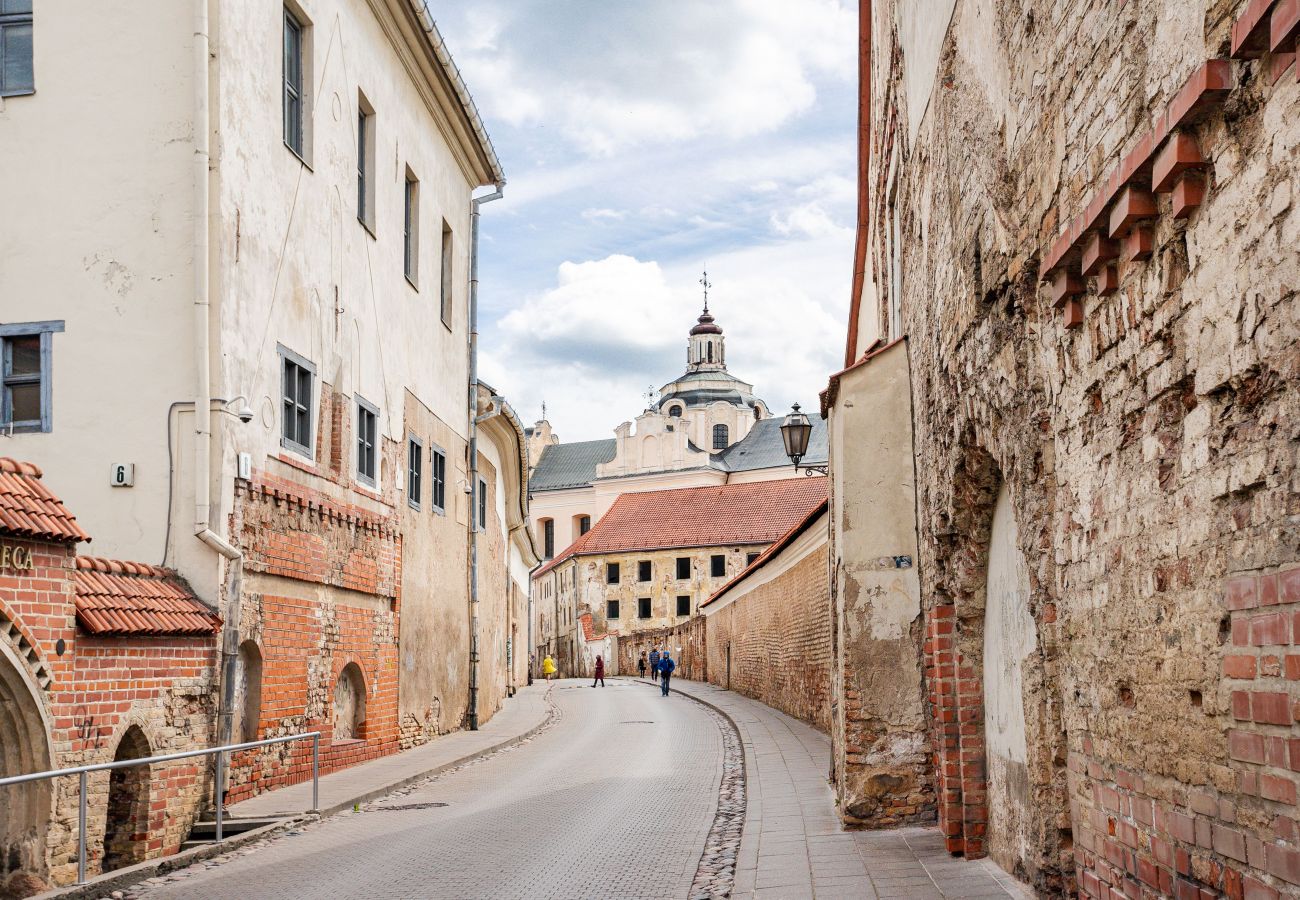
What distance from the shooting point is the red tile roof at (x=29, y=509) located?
30.1 ft

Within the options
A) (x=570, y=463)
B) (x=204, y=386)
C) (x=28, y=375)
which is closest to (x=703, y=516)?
(x=570, y=463)

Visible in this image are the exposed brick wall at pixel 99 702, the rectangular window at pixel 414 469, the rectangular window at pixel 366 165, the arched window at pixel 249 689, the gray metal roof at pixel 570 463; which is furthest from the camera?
the gray metal roof at pixel 570 463

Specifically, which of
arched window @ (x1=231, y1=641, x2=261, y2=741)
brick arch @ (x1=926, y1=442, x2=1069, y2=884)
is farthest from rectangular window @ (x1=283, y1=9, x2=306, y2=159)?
brick arch @ (x1=926, y1=442, x2=1069, y2=884)

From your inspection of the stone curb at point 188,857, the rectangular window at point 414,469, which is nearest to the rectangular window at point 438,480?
the rectangular window at point 414,469

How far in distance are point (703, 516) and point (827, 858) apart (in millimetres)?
58636

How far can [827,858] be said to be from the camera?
9.70m

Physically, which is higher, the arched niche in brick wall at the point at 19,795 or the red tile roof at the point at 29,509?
the red tile roof at the point at 29,509

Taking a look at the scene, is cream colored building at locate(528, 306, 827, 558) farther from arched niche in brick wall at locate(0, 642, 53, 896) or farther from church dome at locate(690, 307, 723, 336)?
arched niche in brick wall at locate(0, 642, 53, 896)

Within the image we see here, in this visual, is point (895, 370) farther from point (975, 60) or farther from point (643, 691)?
point (643, 691)

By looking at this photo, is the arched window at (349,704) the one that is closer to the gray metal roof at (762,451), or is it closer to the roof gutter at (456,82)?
the roof gutter at (456,82)

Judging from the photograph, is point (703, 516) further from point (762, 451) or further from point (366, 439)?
point (366, 439)

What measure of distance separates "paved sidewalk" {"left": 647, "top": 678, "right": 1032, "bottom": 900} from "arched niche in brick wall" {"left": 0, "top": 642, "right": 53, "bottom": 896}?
187 inches

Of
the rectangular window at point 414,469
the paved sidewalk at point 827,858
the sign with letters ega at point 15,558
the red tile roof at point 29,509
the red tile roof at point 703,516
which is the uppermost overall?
the red tile roof at point 703,516

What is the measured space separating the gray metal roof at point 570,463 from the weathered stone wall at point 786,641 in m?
Result: 56.5
